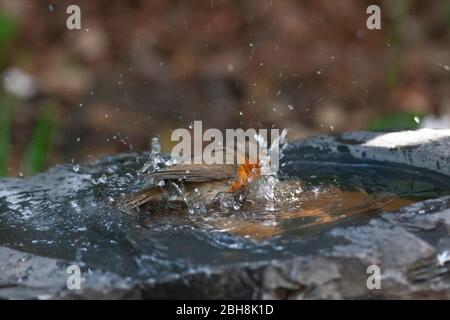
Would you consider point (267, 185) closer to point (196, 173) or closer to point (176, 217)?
point (196, 173)

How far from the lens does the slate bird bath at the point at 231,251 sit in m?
1.89

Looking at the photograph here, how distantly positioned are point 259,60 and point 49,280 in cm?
484

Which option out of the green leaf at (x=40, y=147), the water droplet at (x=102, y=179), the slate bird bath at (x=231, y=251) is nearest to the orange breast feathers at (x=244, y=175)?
the slate bird bath at (x=231, y=251)

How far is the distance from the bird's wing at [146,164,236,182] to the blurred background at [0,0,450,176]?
9.61 ft

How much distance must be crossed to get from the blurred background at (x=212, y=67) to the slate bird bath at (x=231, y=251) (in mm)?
3147

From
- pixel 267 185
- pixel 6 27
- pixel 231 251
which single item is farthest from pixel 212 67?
pixel 231 251

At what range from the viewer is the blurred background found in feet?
19.5

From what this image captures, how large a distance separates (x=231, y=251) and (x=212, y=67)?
4.54 meters

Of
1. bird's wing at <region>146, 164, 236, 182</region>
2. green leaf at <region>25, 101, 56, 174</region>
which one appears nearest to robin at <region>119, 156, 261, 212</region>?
bird's wing at <region>146, 164, 236, 182</region>

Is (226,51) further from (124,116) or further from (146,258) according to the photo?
(146,258)

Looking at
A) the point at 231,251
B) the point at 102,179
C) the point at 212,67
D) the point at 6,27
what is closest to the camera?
the point at 231,251

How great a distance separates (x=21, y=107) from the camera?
597cm

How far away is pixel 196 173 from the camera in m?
2.63

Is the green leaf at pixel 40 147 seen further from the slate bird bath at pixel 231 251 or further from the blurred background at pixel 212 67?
the slate bird bath at pixel 231 251
